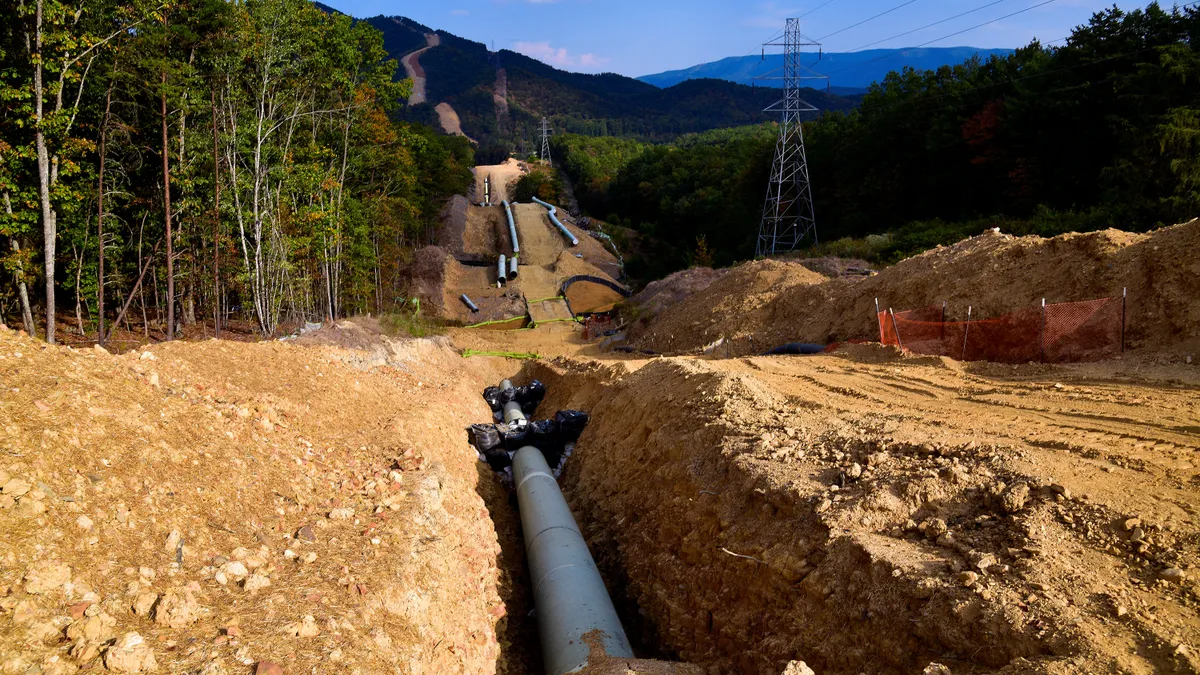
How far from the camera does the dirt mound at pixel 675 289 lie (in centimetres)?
2940

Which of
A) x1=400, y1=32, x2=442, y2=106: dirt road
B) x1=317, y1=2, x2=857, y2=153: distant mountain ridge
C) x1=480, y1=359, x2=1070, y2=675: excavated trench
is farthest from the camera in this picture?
x1=400, y1=32, x2=442, y2=106: dirt road

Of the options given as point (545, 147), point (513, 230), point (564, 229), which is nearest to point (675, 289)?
point (564, 229)

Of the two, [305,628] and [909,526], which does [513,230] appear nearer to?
[909,526]

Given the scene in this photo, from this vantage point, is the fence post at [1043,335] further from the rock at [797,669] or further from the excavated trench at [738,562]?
the rock at [797,669]

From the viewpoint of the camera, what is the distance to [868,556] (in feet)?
19.6

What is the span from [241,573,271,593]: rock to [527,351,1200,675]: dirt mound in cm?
441

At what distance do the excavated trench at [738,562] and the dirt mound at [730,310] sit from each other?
8.95 m

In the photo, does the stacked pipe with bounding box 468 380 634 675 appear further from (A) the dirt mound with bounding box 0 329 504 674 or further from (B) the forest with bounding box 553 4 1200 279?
(B) the forest with bounding box 553 4 1200 279

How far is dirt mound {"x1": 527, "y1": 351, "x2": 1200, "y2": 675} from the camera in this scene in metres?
4.82

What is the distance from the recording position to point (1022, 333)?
1393 cm

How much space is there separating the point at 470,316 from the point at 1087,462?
3299 cm

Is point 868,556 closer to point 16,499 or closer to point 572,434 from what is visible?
point 16,499

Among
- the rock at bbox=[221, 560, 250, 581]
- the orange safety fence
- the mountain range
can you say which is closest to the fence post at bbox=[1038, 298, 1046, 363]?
the orange safety fence

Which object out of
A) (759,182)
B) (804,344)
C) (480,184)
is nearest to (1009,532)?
(804,344)
